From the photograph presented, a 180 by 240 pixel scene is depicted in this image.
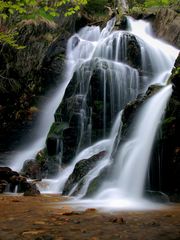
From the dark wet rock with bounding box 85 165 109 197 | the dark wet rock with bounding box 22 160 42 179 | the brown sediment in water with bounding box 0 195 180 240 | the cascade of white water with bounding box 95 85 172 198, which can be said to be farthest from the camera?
the dark wet rock with bounding box 22 160 42 179

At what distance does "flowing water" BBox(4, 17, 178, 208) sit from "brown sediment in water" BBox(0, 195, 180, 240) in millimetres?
1434

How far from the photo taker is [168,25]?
62.6ft

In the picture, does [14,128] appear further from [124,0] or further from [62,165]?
[124,0]

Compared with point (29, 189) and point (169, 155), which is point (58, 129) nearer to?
point (29, 189)

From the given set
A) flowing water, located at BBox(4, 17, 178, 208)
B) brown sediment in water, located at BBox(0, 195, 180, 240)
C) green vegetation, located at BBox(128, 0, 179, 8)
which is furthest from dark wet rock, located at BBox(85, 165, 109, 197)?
green vegetation, located at BBox(128, 0, 179, 8)

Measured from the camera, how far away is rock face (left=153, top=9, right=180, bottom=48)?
60.6 ft

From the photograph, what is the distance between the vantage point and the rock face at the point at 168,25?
18.5 meters

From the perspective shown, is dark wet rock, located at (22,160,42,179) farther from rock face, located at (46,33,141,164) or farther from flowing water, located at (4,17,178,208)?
rock face, located at (46,33,141,164)

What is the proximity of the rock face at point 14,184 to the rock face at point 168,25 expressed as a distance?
12.1 metres

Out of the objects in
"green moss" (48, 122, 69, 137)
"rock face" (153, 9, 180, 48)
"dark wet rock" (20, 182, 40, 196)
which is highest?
"rock face" (153, 9, 180, 48)

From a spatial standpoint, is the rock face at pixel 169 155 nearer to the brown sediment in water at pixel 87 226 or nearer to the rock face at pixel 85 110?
the brown sediment in water at pixel 87 226

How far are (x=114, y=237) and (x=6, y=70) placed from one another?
14379mm

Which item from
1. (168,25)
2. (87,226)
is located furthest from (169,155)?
(168,25)

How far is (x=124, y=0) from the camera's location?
2495 cm
